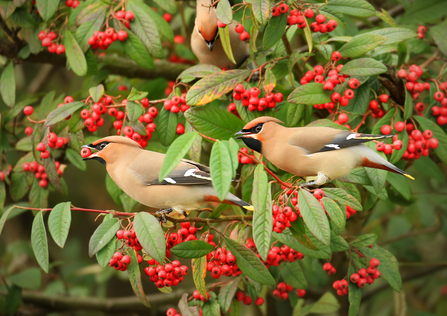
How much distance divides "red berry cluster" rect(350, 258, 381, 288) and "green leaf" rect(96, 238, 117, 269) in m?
1.15

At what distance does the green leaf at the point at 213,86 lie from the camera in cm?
206

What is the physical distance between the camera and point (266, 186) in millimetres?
1512

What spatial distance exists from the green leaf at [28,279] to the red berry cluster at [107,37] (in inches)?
77.6

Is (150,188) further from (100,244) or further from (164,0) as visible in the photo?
(164,0)

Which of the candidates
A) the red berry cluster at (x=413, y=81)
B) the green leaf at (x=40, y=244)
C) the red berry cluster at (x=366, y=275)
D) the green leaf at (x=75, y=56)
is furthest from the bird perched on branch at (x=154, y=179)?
the red berry cluster at (x=413, y=81)

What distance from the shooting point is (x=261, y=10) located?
1.85 m

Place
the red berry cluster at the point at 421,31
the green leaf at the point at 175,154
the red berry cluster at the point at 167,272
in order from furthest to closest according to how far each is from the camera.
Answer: the red berry cluster at the point at 421,31 → the red berry cluster at the point at 167,272 → the green leaf at the point at 175,154

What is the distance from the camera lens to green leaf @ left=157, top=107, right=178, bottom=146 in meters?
2.29

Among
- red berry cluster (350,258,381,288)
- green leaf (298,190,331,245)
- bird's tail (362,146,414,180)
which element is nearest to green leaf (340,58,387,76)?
bird's tail (362,146,414,180)

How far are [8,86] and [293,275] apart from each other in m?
2.11

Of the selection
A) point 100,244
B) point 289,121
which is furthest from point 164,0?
point 100,244

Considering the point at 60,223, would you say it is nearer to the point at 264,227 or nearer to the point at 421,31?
the point at 264,227

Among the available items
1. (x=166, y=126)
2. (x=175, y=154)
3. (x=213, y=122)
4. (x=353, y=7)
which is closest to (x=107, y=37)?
(x=166, y=126)

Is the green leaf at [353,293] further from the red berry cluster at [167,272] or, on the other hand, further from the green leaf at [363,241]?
the red berry cluster at [167,272]
